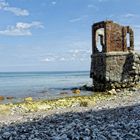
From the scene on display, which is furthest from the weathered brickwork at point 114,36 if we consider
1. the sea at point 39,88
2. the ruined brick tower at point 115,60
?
the sea at point 39,88

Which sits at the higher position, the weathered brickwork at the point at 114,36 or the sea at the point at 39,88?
the weathered brickwork at the point at 114,36

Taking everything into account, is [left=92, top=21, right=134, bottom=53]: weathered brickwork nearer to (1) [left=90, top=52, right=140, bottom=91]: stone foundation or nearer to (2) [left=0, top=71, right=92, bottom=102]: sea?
(1) [left=90, top=52, right=140, bottom=91]: stone foundation

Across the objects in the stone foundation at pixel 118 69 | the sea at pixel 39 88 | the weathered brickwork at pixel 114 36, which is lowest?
the sea at pixel 39 88

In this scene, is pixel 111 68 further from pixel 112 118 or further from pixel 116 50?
pixel 112 118

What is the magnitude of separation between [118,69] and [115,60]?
3.25ft

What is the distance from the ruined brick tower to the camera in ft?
125

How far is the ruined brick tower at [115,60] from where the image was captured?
1495 inches

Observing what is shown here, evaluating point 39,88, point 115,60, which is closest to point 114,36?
point 115,60

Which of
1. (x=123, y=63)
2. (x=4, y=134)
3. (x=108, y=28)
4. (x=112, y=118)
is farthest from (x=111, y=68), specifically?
(x=4, y=134)

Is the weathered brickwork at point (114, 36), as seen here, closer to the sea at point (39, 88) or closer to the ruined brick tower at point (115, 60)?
the ruined brick tower at point (115, 60)

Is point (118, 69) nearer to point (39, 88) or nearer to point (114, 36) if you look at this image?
point (114, 36)

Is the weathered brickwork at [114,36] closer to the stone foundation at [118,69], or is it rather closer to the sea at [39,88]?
the stone foundation at [118,69]

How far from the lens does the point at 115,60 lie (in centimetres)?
3803

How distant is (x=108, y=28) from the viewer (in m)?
38.0
